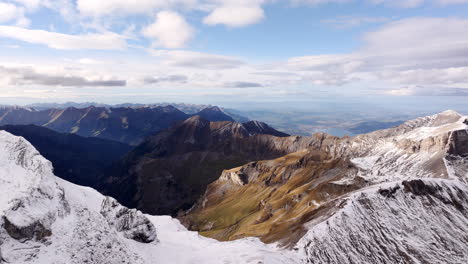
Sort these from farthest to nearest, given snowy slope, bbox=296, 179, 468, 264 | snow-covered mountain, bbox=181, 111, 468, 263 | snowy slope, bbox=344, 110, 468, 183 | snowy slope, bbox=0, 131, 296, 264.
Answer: snowy slope, bbox=344, 110, 468, 183
snow-covered mountain, bbox=181, 111, 468, 263
snowy slope, bbox=296, 179, 468, 264
snowy slope, bbox=0, 131, 296, 264

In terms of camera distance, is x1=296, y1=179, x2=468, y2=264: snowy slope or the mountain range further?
x1=296, y1=179, x2=468, y2=264: snowy slope

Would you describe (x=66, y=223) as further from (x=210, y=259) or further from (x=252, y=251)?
(x=252, y=251)

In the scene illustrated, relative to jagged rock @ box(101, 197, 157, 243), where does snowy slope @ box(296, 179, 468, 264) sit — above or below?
below

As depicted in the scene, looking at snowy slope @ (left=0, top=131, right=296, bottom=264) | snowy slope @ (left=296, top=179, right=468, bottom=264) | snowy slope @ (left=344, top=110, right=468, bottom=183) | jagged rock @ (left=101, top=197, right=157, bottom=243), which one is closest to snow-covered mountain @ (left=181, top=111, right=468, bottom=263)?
snowy slope @ (left=296, top=179, right=468, bottom=264)

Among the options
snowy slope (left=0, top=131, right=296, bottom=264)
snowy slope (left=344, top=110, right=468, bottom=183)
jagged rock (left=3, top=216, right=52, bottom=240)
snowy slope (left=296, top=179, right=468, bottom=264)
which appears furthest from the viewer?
snowy slope (left=344, top=110, right=468, bottom=183)

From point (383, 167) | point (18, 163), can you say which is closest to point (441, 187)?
point (383, 167)

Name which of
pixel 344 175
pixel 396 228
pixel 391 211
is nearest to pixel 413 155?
pixel 344 175

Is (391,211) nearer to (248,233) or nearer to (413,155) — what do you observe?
(248,233)

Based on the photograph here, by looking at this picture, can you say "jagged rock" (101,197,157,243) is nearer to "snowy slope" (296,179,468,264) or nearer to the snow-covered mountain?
"snowy slope" (296,179,468,264)

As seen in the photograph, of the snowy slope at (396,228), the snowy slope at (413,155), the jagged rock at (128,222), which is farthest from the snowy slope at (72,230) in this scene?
the snowy slope at (413,155)
